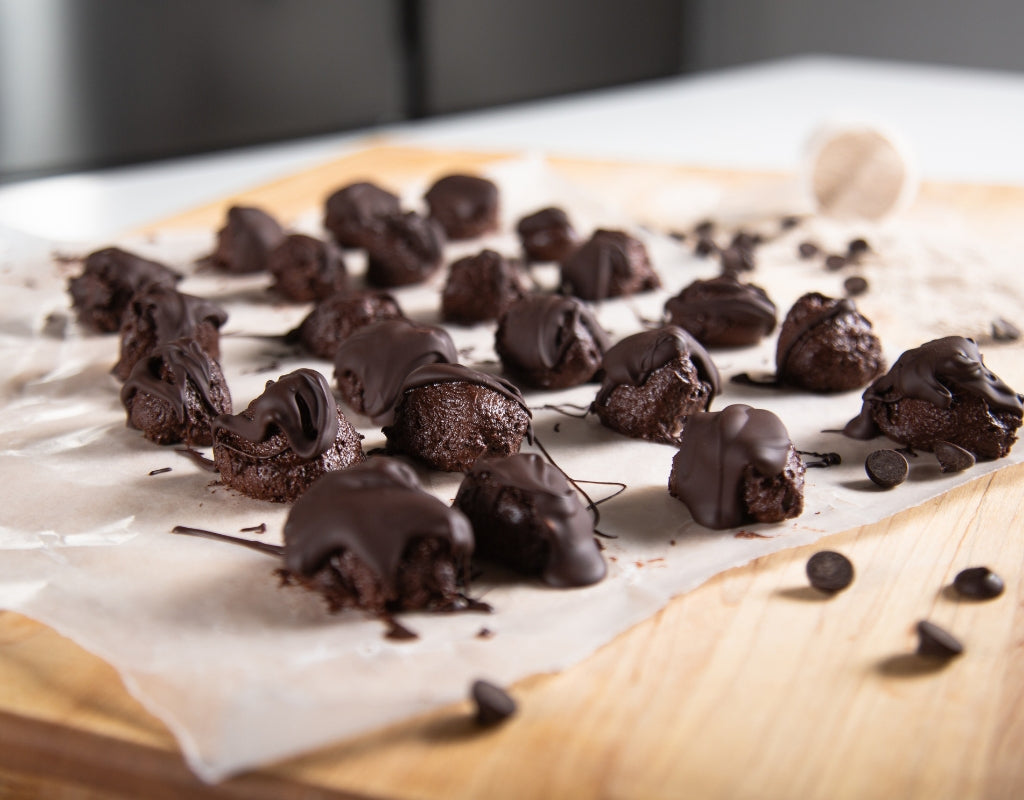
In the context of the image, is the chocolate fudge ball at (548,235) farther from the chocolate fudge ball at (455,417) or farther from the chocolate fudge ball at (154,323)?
the chocolate fudge ball at (455,417)

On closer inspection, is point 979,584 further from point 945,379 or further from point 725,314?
point 725,314

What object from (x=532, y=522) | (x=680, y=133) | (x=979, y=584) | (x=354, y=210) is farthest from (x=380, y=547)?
(x=680, y=133)

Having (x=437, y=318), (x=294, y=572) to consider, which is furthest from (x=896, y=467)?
(x=437, y=318)

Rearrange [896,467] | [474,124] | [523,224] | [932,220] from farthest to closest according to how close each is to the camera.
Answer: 1. [474,124]
2. [932,220]
3. [523,224]
4. [896,467]

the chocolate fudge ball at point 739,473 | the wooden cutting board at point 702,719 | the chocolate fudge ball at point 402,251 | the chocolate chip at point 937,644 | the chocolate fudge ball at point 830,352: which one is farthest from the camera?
the chocolate fudge ball at point 402,251

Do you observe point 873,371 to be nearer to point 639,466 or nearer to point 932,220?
point 639,466

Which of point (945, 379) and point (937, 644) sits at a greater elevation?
point (945, 379)

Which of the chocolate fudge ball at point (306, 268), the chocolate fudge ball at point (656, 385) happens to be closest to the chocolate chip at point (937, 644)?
the chocolate fudge ball at point (656, 385)
